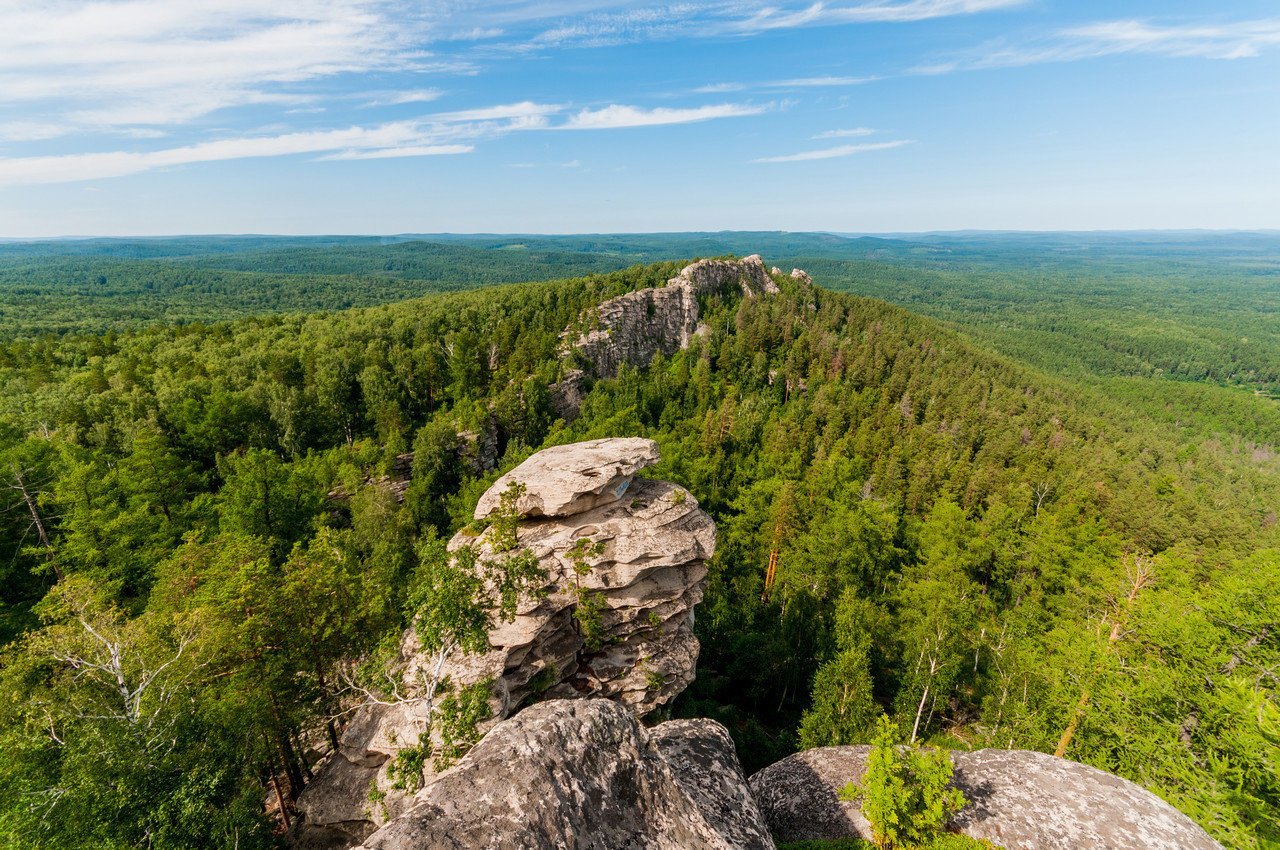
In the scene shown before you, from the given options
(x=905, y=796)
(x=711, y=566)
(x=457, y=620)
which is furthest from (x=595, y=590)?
(x=711, y=566)

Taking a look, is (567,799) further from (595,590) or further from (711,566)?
(711,566)

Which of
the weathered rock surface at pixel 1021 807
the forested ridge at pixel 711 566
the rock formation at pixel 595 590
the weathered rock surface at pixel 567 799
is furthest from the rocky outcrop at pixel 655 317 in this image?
the weathered rock surface at pixel 567 799

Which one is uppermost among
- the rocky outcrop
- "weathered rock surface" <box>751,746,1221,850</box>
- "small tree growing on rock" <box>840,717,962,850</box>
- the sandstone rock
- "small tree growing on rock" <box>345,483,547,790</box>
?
the rocky outcrop

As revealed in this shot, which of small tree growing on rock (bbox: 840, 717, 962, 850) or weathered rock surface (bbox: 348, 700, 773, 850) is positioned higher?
weathered rock surface (bbox: 348, 700, 773, 850)

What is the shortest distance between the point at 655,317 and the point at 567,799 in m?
78.5

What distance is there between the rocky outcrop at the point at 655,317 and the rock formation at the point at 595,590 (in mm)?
44718

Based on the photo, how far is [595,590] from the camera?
19.8 metres

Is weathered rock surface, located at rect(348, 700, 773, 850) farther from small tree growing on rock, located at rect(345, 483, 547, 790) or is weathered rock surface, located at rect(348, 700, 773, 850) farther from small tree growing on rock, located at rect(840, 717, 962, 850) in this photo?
small tree growing on rock, located at rect(840, 717, 962, 850)

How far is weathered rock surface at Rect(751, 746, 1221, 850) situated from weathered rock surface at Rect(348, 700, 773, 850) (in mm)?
4750

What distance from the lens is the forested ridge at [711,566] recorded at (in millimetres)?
13094

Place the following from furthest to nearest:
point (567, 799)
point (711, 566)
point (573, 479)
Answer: point (711, 566), point (573, 479), point (567, 799)

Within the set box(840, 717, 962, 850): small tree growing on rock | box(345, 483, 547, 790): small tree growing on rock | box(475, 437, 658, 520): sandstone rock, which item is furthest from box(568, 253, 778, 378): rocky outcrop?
box(840, 717, 962, 850): small tree growing on rock

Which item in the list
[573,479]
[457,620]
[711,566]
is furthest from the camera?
[711,566]

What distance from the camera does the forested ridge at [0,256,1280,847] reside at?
13094mm
